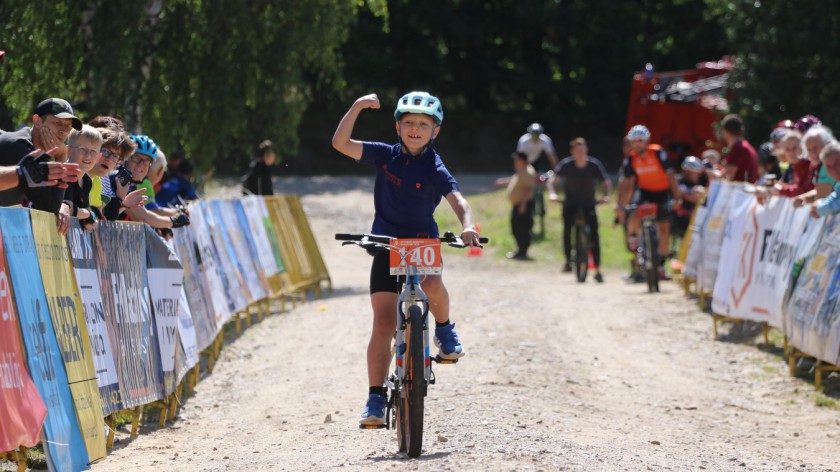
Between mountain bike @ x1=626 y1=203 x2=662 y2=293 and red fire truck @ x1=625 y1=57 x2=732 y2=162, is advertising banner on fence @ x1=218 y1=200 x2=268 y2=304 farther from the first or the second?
red fire truck @ x1=625 y1=57 x2=732 y2=162

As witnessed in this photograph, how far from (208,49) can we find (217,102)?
90 cm

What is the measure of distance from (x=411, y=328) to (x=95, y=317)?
88.3 inches

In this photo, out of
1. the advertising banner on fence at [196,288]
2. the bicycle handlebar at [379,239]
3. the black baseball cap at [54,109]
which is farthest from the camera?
the advertising banner on fence at [196,288]

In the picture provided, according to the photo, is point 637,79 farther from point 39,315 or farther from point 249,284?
point 39,315

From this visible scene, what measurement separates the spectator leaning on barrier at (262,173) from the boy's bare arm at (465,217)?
12369 millimetres

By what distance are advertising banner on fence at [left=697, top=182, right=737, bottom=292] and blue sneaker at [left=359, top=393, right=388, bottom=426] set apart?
8908 millimetres

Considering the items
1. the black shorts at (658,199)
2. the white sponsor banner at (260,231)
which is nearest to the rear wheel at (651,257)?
the black shorts at (658,199)

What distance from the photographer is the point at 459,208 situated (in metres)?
8.23

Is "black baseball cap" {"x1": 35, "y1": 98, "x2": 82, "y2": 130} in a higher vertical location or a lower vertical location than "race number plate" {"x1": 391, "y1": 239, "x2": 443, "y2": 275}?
higher

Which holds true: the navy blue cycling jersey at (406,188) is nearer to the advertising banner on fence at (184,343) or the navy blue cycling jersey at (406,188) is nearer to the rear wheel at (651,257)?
the advertising banner on fence at (184,343)

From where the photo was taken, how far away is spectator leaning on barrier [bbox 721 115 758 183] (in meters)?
17.1

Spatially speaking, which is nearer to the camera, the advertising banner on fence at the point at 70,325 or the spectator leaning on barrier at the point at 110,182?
the advertising banner on fence at the point at 70,325

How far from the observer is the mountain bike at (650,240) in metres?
19.1

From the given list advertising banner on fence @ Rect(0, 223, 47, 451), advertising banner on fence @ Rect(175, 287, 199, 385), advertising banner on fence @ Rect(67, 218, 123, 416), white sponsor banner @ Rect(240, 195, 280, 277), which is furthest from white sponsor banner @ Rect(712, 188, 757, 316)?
advertising banner on fence @ Rect(0, 223, 47, 451)
